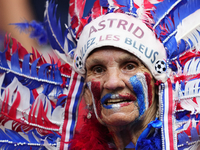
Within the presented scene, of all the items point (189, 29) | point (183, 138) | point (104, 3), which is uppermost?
point (104, 3)

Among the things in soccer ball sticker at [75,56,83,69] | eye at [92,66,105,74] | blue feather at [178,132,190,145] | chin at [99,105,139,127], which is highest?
soccer ball sticker at [75,56,83,69]

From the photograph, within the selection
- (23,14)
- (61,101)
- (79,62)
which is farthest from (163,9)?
(23,14)

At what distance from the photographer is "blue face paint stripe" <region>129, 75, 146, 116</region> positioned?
1983mm

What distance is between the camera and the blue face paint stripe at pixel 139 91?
1983mm

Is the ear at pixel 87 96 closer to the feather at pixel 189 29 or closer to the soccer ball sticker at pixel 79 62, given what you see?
the soccer ball sticker at pixel 79 62

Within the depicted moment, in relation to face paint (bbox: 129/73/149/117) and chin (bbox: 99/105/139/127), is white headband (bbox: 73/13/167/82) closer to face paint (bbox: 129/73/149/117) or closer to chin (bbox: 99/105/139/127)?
face paint (bbox: 129/73/149/117)

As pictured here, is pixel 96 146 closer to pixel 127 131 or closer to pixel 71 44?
pixel 127 131

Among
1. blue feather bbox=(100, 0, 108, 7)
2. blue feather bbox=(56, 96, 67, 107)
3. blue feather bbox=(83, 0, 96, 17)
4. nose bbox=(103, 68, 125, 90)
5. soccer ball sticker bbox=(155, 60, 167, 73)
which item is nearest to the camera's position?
nose bbox=(103, 68, 125, 90)

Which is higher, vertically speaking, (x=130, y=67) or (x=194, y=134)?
(x=130, y=67)

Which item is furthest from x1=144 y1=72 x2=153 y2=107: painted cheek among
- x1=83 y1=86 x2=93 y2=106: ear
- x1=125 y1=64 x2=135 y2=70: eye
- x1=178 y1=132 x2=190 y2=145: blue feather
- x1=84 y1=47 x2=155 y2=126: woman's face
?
x1=83 y1=86 x2=93 y2=106: ear

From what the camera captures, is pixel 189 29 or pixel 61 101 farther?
pixel 61 101

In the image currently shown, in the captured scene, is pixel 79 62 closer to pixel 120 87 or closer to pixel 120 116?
pixel 120 87

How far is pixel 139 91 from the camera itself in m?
2.00

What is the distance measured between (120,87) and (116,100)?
0.33 feet
